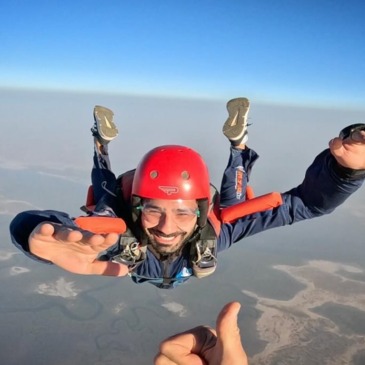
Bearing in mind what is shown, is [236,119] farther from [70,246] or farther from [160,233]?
[70,246]

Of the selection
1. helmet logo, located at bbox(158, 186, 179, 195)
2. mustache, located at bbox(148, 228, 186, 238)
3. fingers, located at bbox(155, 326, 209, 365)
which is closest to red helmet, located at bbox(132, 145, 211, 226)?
helmet logo, located at bbox(158, 186, 179, 195)

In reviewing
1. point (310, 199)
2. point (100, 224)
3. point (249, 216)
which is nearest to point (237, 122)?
point (249, 216)

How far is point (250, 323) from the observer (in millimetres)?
47375

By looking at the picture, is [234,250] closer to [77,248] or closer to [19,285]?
[19,285]

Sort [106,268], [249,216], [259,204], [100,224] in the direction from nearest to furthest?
1. [106,268]
2. [100,224]
3. [259,204]
4. [249,216]

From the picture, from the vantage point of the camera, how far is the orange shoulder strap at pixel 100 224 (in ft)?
8.66

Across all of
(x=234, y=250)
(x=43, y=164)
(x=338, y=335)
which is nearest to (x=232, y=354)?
(x=338, y=335)

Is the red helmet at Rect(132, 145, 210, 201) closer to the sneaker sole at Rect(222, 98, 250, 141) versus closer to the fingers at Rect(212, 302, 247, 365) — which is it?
the sneaker sole at Rect(222, 98, 250, 141)

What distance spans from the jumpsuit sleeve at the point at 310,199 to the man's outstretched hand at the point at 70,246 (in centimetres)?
167

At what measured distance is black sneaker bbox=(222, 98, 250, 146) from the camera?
3879mm

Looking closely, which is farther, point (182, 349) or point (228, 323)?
point (182, 349)

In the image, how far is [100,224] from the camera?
2.73 meters

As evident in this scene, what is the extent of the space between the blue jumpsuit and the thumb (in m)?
1.24

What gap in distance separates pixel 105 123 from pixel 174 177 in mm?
1762
